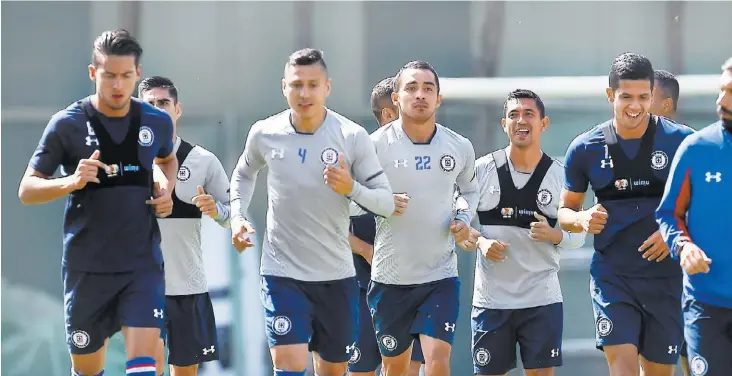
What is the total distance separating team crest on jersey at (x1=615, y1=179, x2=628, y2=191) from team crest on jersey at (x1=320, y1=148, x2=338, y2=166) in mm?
1619

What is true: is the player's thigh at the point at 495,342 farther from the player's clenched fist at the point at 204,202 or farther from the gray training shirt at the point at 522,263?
the player's clenched fist at the point at 204,202

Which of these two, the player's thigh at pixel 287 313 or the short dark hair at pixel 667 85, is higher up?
the short dark hair at pixel 667 85

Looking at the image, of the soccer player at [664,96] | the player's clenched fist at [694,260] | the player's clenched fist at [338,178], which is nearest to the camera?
the player's clenched fist at [694,260]

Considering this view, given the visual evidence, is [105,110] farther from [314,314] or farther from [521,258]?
[521,258]

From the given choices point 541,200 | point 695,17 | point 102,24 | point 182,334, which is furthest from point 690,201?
point 102,24

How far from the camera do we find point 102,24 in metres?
10.4

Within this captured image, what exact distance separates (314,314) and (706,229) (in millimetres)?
2273

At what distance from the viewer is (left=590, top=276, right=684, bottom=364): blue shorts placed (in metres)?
7.41

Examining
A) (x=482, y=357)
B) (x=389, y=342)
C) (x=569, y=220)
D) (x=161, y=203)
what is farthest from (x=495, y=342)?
(x=161, y=203)

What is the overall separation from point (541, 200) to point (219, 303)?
10.8ft

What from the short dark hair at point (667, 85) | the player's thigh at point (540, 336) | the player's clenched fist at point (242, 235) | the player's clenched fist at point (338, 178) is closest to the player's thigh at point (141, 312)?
the player's clenched fist at point (242, 235)

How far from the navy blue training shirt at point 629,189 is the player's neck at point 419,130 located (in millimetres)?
1081

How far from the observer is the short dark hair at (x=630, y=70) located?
292 inches

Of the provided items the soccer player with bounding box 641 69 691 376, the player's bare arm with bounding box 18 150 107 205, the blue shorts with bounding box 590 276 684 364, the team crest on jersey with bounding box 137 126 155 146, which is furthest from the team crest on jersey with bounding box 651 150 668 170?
the player's bare arm with bounding box 18 150 107 205
